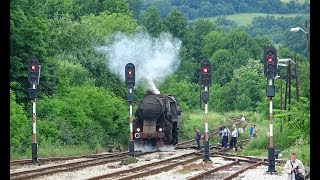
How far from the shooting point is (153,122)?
37.3 metres

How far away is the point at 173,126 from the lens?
38812 millimetres

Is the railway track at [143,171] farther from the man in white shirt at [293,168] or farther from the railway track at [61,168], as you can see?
the man in white shirt at [293,168]

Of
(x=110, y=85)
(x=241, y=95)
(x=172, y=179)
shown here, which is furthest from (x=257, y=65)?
(x=172, y=179)

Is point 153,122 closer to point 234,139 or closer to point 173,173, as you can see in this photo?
point 234,139

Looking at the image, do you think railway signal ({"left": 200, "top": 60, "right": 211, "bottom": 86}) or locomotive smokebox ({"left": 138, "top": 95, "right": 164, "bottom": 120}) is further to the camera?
locomotive smokebox ({"left": 138, "top": 95, "right": 164, "bottom": 120})

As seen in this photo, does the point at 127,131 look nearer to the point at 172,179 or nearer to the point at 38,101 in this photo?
the point at 38,101

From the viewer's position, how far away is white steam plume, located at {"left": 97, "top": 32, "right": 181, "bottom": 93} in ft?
158

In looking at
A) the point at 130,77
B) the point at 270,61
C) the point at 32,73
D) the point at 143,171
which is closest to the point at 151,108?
the point at 130,77

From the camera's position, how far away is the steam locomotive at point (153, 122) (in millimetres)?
36906

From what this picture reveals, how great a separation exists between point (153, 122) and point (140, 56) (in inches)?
468

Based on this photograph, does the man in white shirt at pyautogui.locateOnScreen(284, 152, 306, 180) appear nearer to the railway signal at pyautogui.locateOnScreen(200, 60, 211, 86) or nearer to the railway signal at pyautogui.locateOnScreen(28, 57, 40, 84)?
the railway signal at pyautogui.locateOnScreen(200, 60, 211, 86)

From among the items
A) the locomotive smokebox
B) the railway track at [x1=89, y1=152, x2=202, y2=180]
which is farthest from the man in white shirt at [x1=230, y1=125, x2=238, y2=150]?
the railway track at [x1=89, y1=152, x2=202, y2=180]

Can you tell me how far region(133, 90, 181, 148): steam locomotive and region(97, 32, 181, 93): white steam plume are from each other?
8653 millimetres

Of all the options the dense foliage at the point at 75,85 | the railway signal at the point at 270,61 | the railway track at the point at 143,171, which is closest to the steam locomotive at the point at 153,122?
the dense foliage at the point at 75,85
